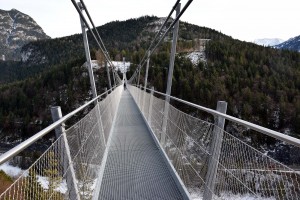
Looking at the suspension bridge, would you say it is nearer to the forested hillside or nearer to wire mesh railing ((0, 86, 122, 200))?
wire mesh railing ((0, 86, 122, 200))

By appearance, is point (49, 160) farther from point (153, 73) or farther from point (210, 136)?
point (153, 73)

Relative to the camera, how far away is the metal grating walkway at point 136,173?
9.68 feet

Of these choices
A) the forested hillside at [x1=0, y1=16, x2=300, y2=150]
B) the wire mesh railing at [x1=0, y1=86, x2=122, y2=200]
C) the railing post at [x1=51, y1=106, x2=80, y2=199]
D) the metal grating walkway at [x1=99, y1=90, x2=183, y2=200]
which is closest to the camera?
the wire mesh railing at [x1=0, y1=86, x2=122, y2=200]

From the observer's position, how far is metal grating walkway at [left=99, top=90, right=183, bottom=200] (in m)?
2.95

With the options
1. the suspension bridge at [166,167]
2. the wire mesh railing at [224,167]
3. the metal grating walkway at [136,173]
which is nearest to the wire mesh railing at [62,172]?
the suspension bridge at [166,167]

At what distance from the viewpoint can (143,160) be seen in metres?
4.04

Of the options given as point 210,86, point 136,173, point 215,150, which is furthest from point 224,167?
point 210,86

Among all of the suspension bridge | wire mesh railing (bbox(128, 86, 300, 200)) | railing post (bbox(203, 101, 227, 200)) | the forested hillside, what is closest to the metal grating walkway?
the suspension bridge

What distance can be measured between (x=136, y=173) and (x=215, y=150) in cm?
161

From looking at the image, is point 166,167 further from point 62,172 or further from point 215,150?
point 62,172

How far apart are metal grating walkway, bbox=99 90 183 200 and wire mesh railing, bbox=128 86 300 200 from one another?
0.21 metres

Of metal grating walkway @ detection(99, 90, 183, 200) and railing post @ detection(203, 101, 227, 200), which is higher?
railing post @ detection(203, 101, 227, 200)

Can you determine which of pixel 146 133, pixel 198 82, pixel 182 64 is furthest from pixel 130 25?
pixel 146 133

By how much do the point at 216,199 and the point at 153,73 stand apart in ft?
254
